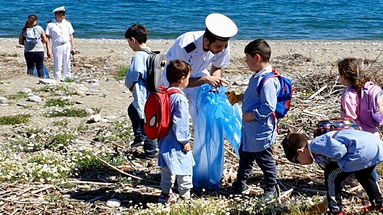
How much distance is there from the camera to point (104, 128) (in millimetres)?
10180

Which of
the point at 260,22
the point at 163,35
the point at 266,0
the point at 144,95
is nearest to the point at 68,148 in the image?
the point at 144,95

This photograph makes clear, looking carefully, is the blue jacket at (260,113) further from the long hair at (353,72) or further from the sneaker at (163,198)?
the sneaker at (163,198)

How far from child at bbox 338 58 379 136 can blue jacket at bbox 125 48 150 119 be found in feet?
8.12

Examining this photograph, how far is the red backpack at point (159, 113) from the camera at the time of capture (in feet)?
21.4

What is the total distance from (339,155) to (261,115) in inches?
34.6

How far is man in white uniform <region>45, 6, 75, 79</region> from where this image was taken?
15.8m

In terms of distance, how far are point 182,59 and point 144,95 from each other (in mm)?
1387

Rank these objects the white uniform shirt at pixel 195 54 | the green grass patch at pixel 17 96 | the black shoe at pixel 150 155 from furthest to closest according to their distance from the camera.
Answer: the green grass patch at pixel 17 96
the black shoe at pixel 150 155
the white uniform shirt at pixel 195 54

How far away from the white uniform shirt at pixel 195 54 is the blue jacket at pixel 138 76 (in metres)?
1.01

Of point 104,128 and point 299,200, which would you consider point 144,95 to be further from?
point 299,200

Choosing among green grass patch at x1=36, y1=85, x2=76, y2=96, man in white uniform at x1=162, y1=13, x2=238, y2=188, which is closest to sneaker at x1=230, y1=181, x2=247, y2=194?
man in white uniform at x1=162, y1=13, x2=238, y2=188

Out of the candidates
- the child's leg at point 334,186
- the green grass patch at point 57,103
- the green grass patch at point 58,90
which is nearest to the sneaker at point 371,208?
the child's leg at point 334,186

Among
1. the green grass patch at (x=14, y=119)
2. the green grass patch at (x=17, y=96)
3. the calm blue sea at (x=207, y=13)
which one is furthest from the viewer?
the calm blue sea at (x=207, y=13)

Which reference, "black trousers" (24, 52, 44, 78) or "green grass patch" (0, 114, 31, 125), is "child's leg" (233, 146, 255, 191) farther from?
"black trousers" (24, 52, 44, 78)
